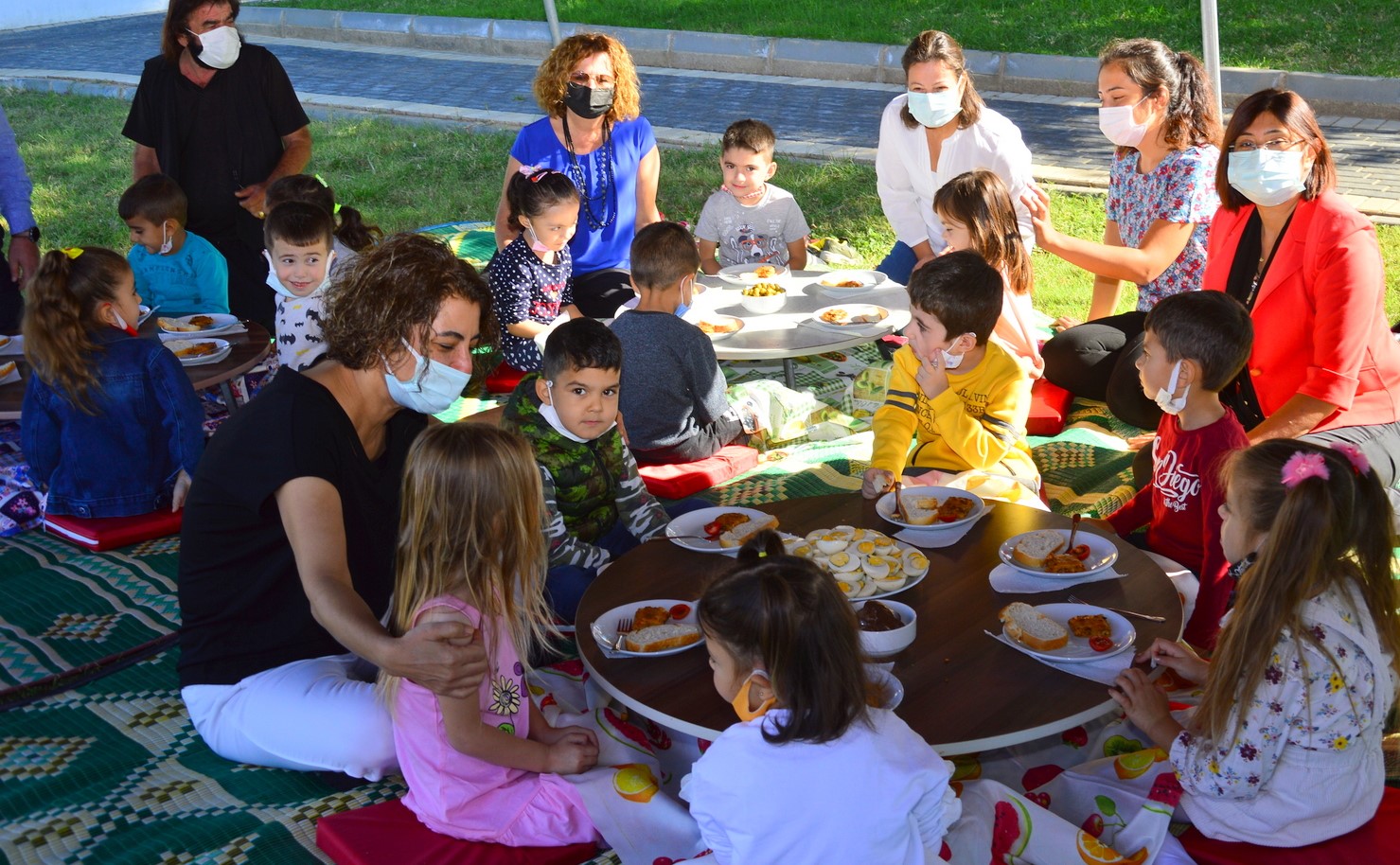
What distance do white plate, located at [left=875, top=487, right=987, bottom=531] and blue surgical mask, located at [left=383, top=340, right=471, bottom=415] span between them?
126 centimetres

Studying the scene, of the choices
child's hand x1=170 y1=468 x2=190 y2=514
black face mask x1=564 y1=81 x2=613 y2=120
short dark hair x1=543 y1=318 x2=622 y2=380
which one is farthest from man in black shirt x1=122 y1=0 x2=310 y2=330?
short dark hair x1=543 y1=318 x2=622 y2=380

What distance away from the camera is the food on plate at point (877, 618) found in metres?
2.86

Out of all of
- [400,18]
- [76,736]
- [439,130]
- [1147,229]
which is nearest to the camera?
[76,736]

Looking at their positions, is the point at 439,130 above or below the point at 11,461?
above

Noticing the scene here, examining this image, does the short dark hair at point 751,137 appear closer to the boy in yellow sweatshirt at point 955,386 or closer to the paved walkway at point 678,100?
the boy in yellow sweatshirt at point 955,386

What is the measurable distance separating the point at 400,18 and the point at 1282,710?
1551 centimetres

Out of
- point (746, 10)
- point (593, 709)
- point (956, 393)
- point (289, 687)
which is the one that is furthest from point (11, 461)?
point (746, 10)

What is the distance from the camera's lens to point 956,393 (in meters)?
4.22

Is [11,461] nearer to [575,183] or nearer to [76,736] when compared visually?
[76,736]

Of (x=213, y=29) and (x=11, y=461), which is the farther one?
(x=213, y=29)

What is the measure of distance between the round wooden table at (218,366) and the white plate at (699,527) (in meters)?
2.34

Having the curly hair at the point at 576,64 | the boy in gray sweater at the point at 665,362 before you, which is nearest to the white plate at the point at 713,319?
the boy in gray sweater at the point at 665,362

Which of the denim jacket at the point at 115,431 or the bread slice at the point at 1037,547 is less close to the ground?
the bread slice at the point at 1037,547

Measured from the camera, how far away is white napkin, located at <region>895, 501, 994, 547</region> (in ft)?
11.1
